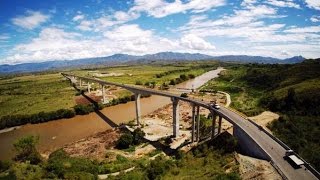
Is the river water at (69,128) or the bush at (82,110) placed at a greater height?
the bush at (82,110)

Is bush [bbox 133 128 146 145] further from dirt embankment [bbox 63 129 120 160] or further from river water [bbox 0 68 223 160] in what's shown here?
river water [bbox 0 68 223 160]

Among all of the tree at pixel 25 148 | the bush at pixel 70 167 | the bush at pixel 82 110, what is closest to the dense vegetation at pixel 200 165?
the bush at pixel 70 167

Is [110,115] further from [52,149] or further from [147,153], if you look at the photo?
[147,153]

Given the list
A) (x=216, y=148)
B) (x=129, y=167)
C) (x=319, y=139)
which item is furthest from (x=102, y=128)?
(x=319, y=139)

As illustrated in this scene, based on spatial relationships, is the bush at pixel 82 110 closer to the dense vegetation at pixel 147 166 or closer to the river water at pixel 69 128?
the river water at pixel 69 128

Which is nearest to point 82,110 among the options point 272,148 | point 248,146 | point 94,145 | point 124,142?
point 94,145

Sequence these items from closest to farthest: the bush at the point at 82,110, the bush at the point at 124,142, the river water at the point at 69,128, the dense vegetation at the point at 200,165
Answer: the dense vegetation at the point at 200,165 → the bush at the point at 124,142 → the river water at the point at 69,128 → the bush at the point at 82,110
